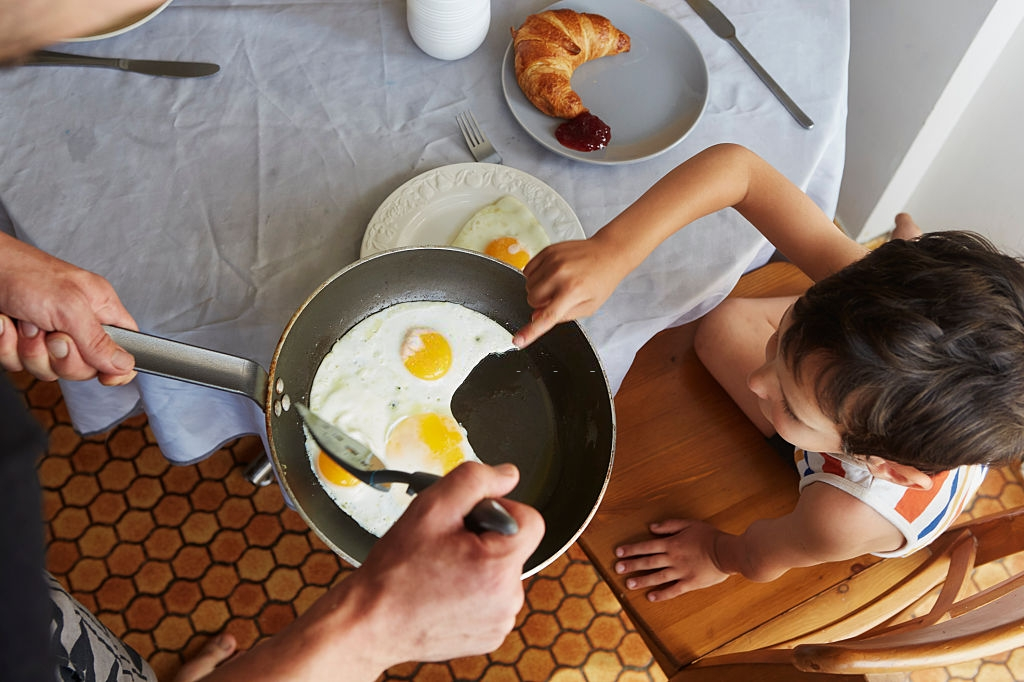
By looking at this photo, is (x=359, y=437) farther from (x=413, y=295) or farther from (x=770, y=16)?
(x=770, y=16)

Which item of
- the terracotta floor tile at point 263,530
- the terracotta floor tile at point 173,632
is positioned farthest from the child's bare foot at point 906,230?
the terracotta floor tile at point 173,632

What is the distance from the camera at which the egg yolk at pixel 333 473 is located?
96 centimetres

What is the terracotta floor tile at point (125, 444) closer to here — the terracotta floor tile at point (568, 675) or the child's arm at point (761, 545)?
the terracotta floor tile at point (568, 675)

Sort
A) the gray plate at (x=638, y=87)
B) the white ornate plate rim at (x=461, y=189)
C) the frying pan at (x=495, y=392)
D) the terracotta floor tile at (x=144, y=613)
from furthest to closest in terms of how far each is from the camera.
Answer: the terracotta floor tile at (x=144, y=613) < the gray plate at (x=638, y=87) < the white ornate plate rim at (x=461, y=189) < the frying pan at (x=495, y=392)

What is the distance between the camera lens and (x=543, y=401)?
101 cm

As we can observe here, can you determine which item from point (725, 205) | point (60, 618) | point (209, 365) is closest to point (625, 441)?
point (725, 205)

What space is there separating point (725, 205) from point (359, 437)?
0.62 meters

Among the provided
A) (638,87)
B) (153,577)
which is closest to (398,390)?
(638,87)

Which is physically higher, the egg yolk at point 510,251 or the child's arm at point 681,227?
the child's arm at point 681,227

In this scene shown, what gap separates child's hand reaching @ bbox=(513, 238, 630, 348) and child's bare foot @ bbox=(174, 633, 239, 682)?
3.84ft

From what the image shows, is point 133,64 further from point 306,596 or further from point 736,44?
point 306,596

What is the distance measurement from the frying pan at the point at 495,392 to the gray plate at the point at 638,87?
280mm

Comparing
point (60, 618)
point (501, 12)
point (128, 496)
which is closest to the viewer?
point (60, 618)

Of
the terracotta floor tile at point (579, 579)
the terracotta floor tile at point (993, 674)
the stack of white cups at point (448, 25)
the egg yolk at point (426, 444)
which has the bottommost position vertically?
the terracotta floor tile at point (579, 579)
